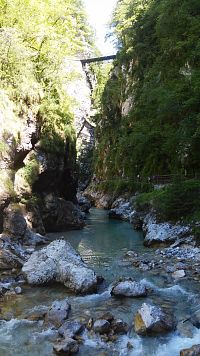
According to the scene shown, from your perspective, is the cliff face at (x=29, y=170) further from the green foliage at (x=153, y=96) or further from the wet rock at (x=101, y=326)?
the wet rock at (x=101, y=326)

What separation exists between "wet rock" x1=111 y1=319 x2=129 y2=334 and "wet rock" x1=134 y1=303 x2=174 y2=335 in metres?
0.21

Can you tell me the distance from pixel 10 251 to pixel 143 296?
530 centimetres

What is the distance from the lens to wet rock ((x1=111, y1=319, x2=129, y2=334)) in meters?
6.85

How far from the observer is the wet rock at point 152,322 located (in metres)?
6.75

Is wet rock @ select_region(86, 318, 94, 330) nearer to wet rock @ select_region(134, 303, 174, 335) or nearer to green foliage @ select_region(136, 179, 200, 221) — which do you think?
wet rock @ select_region(134, 303, 174, 335)

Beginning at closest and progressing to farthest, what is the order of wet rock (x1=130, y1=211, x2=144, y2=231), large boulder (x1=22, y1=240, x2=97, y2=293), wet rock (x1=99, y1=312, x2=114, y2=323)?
wet rock (x1=99, y1=312, x2=114, y2=323)
large boulder (x1=22, y1=240, x2=97, y2=293)
wet rock (x1=130, y1=211, x2=144, y2=231)

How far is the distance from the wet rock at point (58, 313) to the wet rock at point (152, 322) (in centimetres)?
149

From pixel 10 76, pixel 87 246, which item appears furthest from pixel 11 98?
pixel 87 246

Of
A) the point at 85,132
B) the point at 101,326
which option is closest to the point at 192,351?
the point at 101,326

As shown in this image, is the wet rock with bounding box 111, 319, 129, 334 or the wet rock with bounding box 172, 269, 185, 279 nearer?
the wet rock with bounding box 111, 319, 129, 334

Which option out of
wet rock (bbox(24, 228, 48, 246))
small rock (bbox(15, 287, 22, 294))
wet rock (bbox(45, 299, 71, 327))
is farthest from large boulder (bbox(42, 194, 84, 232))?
wet rock (bbox(45, 299, 71, 327))

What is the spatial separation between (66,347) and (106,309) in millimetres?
2016

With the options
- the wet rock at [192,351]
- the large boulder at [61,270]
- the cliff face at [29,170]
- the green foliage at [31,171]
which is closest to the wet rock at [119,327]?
the wet rock at [192,351]

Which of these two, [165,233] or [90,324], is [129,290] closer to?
[90,324]
